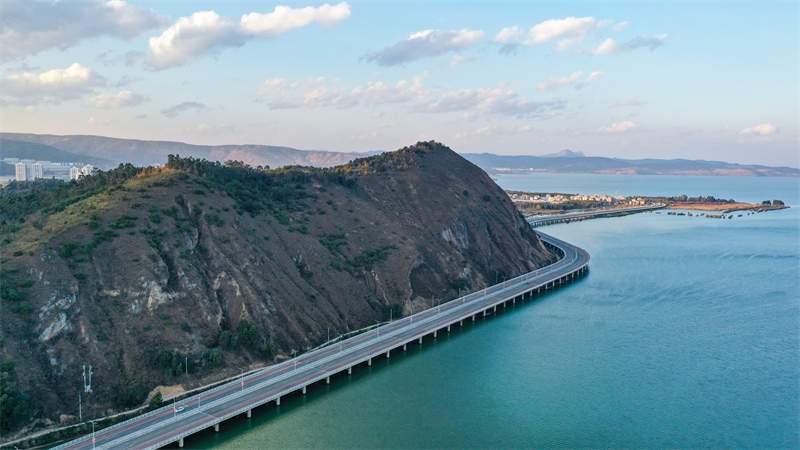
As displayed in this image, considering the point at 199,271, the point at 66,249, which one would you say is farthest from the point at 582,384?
the point at 66,249

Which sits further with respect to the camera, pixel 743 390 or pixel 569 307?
pixel 569 307

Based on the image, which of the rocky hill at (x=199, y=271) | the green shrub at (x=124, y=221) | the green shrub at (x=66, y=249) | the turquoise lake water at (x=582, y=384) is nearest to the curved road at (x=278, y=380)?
the turquoise lake water at (x=582, y=384)

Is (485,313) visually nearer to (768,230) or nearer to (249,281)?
(249,281)

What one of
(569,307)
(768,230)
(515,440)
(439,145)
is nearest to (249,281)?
(515,440)

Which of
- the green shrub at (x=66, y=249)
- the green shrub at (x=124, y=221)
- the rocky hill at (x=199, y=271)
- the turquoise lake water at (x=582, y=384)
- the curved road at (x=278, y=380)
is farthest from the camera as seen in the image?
the green shrub at (x=124, y=221)

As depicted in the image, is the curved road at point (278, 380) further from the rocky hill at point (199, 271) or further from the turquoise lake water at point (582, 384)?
the rocky hill at point (199, 271)

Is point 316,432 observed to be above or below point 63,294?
below
